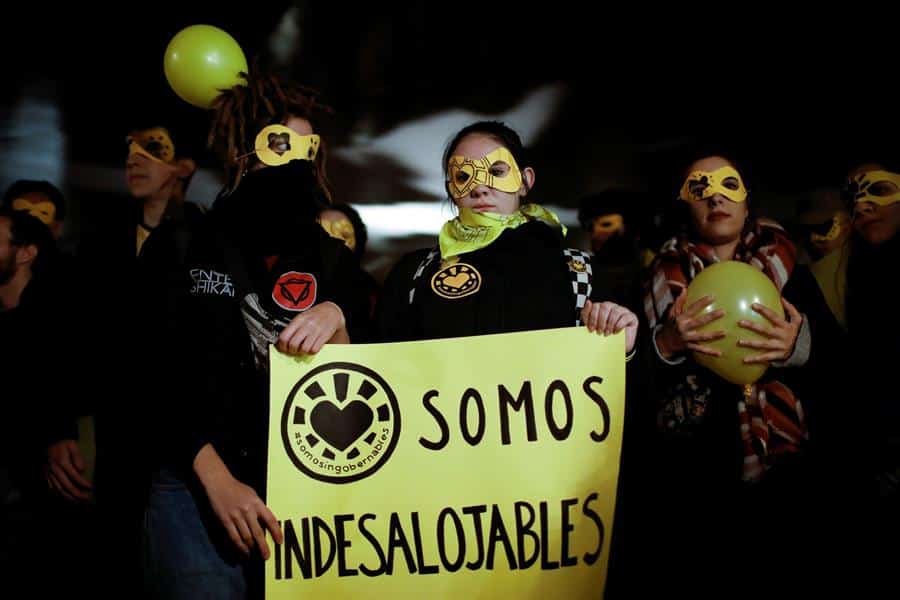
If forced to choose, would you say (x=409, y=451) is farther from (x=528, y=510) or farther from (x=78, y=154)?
(x=78, y=154)

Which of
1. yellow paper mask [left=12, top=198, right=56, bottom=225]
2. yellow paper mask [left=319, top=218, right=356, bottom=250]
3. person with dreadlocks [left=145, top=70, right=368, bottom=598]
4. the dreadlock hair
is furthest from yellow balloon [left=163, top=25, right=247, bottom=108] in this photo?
yellow paper mask [left=12, top=198, right=56, bottom=225]

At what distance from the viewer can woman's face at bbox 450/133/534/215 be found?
7.04ft

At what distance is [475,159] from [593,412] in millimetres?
803

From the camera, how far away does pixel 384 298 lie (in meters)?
2.14

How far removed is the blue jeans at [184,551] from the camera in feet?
5.43

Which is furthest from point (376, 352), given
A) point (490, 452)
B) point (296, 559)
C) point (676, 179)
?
point (676, 179)

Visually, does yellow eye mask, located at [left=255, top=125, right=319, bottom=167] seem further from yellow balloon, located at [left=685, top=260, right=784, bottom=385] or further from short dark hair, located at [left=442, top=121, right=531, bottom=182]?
yellow balloon, located at [left=685, top=260, right=784, bottom=385]

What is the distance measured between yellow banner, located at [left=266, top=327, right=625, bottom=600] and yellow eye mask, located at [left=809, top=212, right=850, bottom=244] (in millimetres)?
1970

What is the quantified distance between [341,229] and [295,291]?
195 centimetres

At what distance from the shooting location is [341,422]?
1.80m

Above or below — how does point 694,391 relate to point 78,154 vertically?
below

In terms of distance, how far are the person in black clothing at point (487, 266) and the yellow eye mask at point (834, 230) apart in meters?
1.75

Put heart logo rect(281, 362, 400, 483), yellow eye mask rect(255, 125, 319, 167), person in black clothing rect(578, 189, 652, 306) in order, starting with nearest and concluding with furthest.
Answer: heart logo rect(281, 362, 400, 483)
yellow eye mask rect(255, 125, 319, 167)
person in black clothing rect(578, 189, 652, 306)

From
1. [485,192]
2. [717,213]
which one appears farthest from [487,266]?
[717,213]
